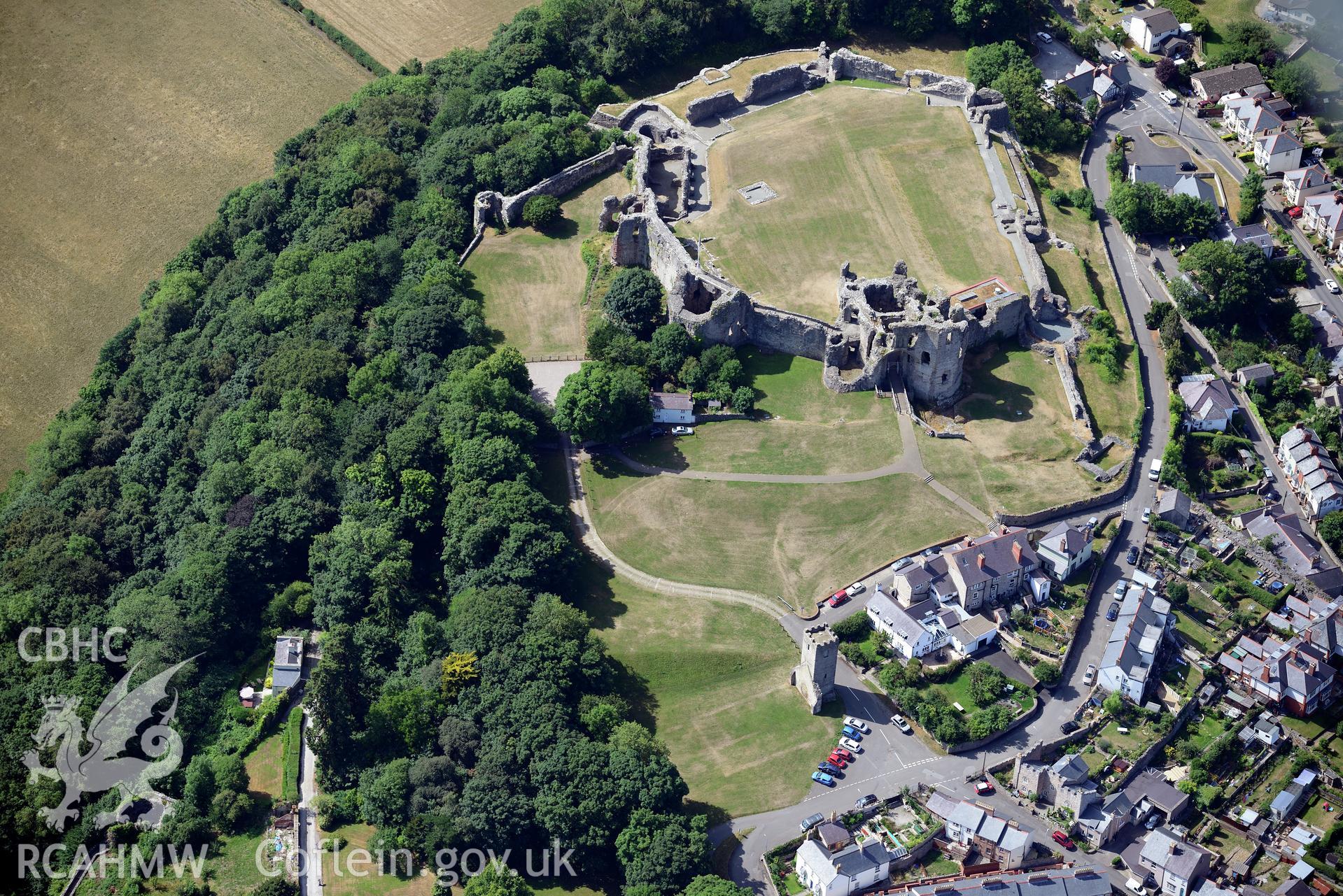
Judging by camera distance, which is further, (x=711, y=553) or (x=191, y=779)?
(x=711, y=553)

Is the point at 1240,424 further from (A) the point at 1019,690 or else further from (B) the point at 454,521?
(B) the point at 454,521

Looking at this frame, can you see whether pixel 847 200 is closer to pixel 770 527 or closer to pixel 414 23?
pixel 770 527

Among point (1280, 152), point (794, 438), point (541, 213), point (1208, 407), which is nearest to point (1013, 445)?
point (794, 438)

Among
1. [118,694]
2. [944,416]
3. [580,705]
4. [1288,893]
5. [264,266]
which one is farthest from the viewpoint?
[264,266]

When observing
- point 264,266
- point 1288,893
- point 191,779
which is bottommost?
point 1288,893

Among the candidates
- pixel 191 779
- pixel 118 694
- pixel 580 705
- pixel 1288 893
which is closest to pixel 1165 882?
pixel 1288 893

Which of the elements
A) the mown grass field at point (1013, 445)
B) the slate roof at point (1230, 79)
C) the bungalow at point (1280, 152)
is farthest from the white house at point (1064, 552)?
the slate roof at point (1230, 79)

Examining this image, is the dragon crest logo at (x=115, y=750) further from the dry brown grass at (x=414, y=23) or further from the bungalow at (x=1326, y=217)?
the bungalow at (x=1326, y=217)

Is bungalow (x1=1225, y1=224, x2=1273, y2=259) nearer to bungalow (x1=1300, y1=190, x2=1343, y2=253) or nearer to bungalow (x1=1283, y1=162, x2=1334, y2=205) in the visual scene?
bungalow (x1=1300, y1=190, x2=1343, y2=253)

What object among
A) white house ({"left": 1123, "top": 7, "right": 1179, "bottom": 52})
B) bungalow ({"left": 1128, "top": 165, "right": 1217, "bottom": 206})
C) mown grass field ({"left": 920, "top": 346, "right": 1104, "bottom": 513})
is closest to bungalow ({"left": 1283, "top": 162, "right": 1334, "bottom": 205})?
bungalow ({"left": 1128, "top": 165, "right": 1217, "bottom": 206})
